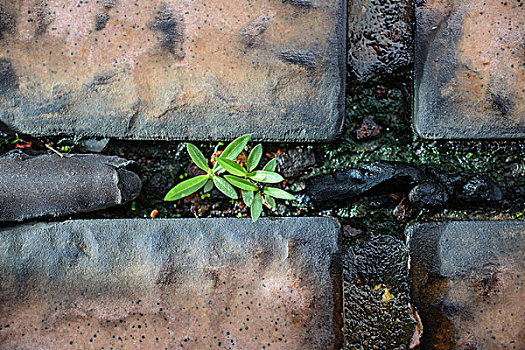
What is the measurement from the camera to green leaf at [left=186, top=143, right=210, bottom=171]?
1.41 meters

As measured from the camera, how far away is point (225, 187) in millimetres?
1437

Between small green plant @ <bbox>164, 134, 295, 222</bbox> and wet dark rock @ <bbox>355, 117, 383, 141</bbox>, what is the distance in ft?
1.19

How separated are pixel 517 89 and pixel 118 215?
63.0 inches

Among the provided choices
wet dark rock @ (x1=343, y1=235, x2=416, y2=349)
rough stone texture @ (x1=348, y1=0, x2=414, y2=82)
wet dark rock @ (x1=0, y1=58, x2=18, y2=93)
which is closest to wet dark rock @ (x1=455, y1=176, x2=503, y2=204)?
wet dark rock @ (x1=343, y1=235, x2=416, y2=349)

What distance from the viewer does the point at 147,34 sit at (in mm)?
1455

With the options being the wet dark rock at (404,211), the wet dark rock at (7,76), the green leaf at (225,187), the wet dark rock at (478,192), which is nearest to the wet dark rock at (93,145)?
the wet dark rock at (7,76)

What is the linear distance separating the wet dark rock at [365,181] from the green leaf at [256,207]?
20cm

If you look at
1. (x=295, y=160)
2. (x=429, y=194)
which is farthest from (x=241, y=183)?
(x=429, y=194)

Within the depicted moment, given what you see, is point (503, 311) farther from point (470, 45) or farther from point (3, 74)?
point (3, 74)

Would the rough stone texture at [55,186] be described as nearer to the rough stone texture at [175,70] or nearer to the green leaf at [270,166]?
the rough stone texture at [175,70]

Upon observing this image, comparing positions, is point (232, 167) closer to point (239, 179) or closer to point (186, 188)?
point (239, 179)

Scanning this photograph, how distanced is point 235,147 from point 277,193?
9.2 inches

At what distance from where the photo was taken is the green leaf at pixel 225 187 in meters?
1.43

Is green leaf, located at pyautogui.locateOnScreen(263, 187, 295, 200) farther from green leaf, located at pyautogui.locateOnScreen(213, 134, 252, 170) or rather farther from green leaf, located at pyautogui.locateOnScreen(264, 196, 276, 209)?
green leaf, located at pyautogui.locateOnScreen(213, 134, 252, 170)
